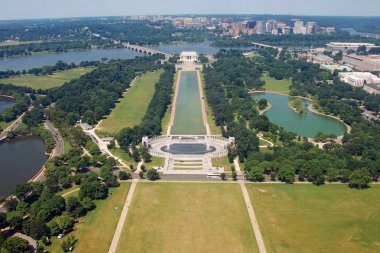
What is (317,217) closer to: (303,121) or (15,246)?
(15,246)

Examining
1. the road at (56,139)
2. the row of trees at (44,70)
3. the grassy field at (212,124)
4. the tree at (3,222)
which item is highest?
the row of trees at (44,70)

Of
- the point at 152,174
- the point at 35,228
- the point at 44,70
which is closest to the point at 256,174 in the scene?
Answer: the point at 152,174

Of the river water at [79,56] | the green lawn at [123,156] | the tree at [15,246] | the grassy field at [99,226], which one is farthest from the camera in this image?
the river water at [79,56]

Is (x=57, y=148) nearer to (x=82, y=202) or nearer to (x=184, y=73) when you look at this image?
(x=82, y=202)

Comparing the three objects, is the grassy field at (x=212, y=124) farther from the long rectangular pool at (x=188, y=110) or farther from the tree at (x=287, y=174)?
the tree at (x=287, y=174)

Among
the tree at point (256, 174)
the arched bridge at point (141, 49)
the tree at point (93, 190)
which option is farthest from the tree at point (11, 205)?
the arched bridge at point (141, 49)

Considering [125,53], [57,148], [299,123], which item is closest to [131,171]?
[57,148]

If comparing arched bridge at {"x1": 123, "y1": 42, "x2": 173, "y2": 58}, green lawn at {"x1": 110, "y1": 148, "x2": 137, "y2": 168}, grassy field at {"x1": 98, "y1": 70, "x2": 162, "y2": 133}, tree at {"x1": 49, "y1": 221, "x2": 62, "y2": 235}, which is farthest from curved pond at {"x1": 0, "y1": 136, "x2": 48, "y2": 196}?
arched bridge at {"x1": 123, "y1": 42, "x2": 173, "y2": 58}

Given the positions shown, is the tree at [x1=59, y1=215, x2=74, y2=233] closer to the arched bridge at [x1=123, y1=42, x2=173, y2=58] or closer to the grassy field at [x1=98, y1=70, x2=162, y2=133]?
the grassy field at [x1=98, y1=70, x2=162, y2=133]
